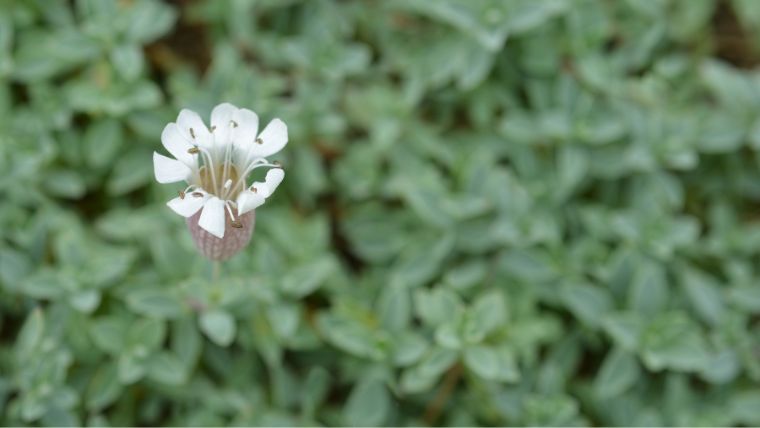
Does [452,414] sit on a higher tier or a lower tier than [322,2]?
lower

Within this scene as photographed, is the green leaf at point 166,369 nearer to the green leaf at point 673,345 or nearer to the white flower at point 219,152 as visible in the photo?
the white flower at point 219,152

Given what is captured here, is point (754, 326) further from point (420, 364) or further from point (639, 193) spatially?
point (420, 364)

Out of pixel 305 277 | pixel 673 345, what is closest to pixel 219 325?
pixel 305 277

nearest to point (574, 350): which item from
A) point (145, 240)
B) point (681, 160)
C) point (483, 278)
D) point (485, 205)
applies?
point (483, 278)

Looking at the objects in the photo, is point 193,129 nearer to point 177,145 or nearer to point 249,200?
point 177,145

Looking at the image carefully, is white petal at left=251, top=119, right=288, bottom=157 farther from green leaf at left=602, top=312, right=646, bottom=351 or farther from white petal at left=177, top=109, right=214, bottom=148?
green leaf at left=602, top=312, right=646, bottom=351
